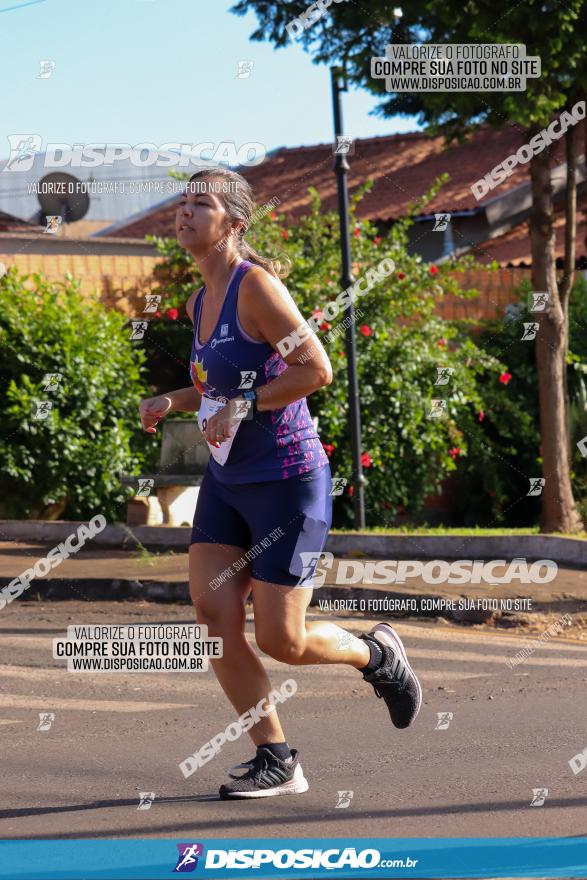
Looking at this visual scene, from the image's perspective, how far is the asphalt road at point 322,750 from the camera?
4.25 m

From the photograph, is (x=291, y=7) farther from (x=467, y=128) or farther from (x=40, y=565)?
(x=40, y=565)

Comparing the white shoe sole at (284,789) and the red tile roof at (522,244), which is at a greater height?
the red tile roof at (522,244)

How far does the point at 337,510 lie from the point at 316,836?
32.6 feet

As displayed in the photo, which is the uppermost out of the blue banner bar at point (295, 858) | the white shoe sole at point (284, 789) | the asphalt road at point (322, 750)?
the blue banner bar at point (295, 858)

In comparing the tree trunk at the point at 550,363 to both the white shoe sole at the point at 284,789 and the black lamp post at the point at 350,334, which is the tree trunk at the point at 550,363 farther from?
the white shoe sole at the point at 284,789

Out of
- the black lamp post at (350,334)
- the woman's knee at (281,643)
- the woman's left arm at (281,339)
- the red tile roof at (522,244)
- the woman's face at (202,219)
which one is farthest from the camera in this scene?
the red tile roof at (522,244)

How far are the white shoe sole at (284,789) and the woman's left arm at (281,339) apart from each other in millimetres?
1290

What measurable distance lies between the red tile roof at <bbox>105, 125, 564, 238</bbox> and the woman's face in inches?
674

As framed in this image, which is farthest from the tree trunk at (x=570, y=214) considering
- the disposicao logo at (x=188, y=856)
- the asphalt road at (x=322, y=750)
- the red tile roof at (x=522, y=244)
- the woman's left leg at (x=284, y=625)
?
the disposicao logo at (x=188, y=856)

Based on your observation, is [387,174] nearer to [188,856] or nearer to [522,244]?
[522,244]

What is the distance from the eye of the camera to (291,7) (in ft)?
39.2

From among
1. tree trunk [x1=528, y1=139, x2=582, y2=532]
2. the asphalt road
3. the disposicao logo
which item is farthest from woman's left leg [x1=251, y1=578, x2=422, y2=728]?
tree trunk [x1=528, y1=139, x2=582, y2=532]

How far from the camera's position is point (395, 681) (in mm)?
4992

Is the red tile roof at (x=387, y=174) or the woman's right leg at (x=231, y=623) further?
the red tile roof at (x=387, y=174)
